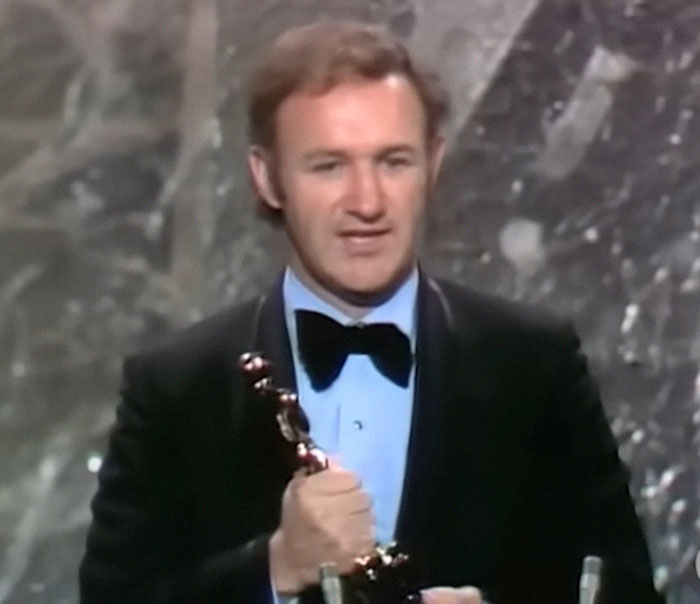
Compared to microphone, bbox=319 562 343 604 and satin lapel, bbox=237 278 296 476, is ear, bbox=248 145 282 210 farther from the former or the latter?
microphone, bbox=319 562 343 604

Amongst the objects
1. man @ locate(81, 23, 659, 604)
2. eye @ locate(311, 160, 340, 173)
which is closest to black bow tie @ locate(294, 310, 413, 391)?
man @ locate(81, 23, 659, 604)

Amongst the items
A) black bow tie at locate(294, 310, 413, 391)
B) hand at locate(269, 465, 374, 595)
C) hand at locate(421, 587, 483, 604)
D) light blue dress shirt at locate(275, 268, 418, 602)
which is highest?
black bow tie at locate(294, 310, 413, 391)

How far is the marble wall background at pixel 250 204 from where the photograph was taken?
111 centimetres

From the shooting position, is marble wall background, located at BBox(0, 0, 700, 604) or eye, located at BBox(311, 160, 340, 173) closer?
eye, located at BBox(311, 160, 340, 173)

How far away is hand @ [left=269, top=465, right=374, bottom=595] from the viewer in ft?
3.06

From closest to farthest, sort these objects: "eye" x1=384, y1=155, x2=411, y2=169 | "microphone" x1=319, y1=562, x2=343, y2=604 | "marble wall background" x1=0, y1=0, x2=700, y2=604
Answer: "microphone" x1=319, y1=562, x2=343, y2=604 → "eye" x1=384, y1=155, x2=411, y2=169 → "marble wall background" x1=0, y1=0, x2=700, y2=604

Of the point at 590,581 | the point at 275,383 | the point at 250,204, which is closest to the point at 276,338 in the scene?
the point at 275,383

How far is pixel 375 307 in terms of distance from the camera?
39.9 inches

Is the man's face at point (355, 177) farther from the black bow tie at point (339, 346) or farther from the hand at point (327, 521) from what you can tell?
the hand at point (327, 521)

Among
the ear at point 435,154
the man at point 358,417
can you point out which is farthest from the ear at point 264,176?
the ear at point 435,154

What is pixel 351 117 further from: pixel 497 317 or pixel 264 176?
pixel 497 317

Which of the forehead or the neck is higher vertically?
the forehead

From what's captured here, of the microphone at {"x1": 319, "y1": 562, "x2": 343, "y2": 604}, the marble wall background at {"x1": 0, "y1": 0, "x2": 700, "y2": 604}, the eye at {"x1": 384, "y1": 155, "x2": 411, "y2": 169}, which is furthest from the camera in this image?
the marble wall background at {"x1": 0, "y1": 0, "x2": 700, "y2": 604}

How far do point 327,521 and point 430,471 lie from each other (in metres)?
0.11
